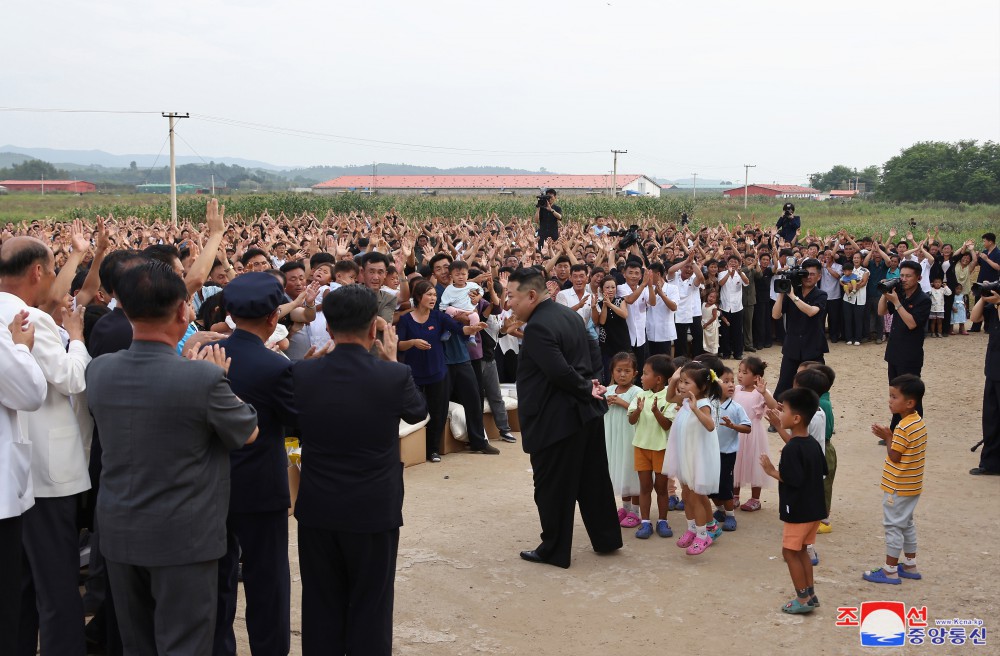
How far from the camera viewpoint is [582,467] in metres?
6.40

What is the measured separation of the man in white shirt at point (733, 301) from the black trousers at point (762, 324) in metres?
0.99

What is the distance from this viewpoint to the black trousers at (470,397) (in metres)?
8.92

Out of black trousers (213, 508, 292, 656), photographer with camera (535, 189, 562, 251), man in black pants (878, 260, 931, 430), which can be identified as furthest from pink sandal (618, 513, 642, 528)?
photographer with camera (535, 189, 562, 251)

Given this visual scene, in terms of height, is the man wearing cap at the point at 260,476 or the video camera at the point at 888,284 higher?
the video camera at the point at 888,284

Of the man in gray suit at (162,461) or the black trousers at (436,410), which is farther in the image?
the black trousers at (436,410)

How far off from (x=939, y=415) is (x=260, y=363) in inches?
384

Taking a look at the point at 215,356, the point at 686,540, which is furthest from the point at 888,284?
the point at 215,356

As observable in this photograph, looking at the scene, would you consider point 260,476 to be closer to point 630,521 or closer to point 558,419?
point 558,419

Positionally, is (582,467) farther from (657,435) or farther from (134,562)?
(134,562)

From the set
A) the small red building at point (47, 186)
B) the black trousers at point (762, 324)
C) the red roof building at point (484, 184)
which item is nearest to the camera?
the black trousers at point (762, 324)

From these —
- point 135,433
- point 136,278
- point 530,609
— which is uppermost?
point 136,278

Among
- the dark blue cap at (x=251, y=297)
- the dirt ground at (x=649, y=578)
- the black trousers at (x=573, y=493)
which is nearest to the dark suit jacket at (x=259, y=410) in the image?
the dark blue cap at (x=251, y=297)

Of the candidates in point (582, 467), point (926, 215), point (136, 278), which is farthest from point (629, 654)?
point (926, 215)

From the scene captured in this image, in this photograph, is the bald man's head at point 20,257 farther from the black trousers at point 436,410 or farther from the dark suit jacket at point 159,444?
the black trousers at point 436,410
